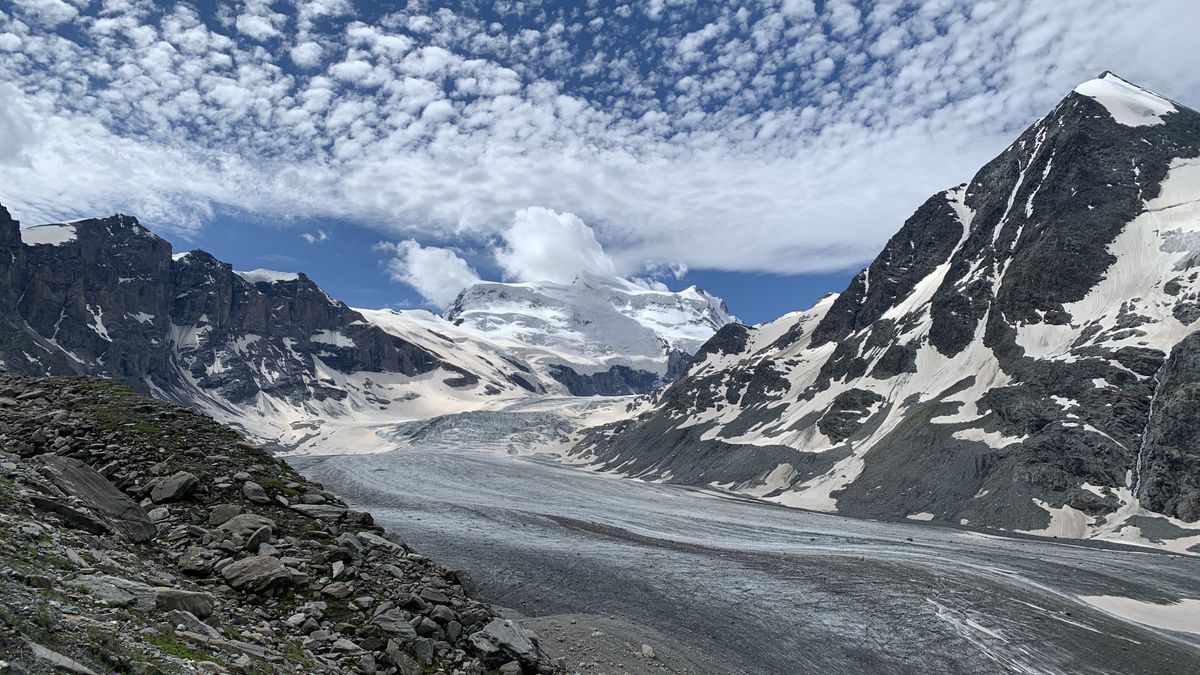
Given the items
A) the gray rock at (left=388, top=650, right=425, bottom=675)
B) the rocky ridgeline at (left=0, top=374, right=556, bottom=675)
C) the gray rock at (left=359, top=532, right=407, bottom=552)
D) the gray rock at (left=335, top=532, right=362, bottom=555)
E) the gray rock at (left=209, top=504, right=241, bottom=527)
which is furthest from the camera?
the gray rock at (left=359, top=532, right=407, bottom=552)

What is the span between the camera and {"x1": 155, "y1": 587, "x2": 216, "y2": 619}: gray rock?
11492 millimetres

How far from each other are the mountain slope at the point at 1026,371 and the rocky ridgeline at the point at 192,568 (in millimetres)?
88745

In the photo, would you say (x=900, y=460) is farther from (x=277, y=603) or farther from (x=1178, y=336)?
(x=277, y=603)

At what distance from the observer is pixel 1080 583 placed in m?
49.5

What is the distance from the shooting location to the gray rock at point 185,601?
11492mm

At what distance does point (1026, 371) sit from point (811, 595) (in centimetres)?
9644

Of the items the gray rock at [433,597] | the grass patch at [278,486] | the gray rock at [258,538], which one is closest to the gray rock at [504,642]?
the gray rock at [433,597]

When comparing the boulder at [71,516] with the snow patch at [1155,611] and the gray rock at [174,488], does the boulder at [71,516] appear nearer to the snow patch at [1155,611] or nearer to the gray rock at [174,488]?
the gray rock at [174,488]

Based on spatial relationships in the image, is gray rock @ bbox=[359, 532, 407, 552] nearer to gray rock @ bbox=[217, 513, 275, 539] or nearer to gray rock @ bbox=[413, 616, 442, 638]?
gray rock @ bbox=[217, 513, 275, 539]

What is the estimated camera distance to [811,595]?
129ft

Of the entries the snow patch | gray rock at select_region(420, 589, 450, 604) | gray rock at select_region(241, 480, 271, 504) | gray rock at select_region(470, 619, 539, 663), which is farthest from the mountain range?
gray rock at select_region(241, 480, 271, 504)

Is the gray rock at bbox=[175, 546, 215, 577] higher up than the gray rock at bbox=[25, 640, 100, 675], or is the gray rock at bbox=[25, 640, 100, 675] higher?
the gray rock at bbox=[25, 640, 100, 675]

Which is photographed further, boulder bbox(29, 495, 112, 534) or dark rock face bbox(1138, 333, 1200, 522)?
dark rock face bbox(1138, 333, 1200, 522)

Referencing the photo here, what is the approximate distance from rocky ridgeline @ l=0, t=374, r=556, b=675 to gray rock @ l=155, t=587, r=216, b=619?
3 cm
